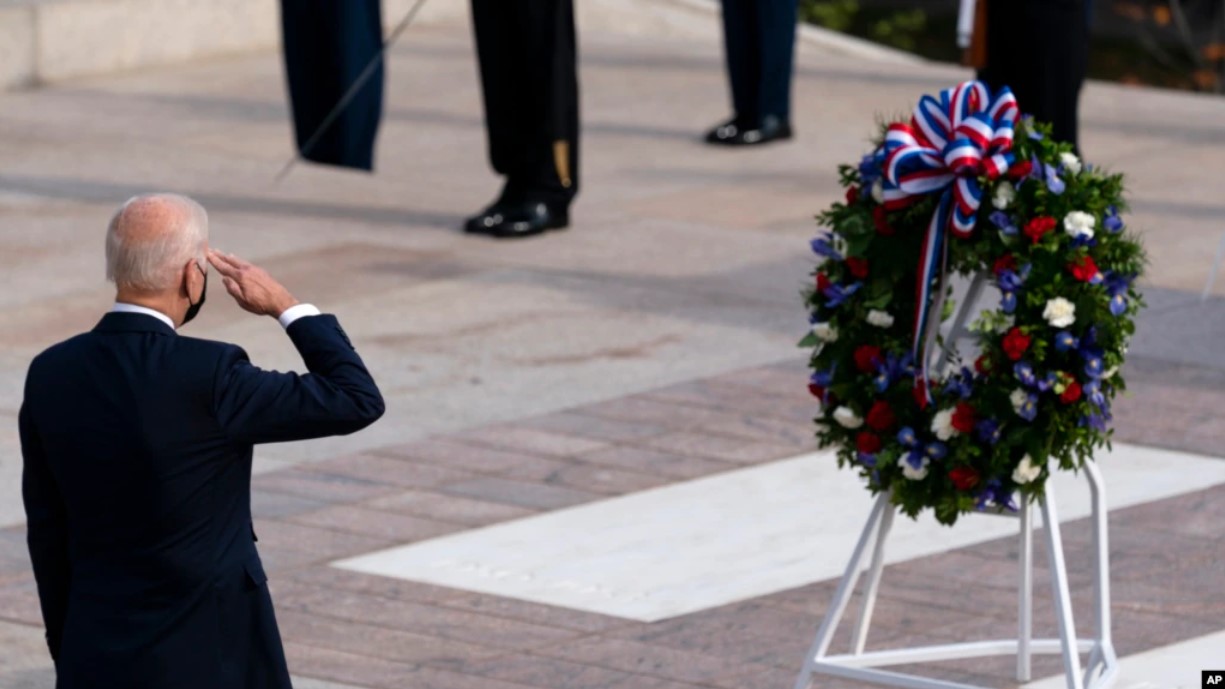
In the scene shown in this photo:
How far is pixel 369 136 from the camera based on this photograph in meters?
10.6

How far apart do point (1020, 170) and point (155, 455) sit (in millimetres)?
1785

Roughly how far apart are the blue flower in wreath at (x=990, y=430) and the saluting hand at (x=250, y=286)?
1439mm

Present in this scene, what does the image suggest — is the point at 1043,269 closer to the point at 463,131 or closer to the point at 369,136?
the point at 369,136

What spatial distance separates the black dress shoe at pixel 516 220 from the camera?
1024 centimetres

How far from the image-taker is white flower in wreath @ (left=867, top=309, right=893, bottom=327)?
4.87m

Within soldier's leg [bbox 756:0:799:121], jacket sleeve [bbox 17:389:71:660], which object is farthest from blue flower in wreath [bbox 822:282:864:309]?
soldier's leg [bbox 756:0:799:121]

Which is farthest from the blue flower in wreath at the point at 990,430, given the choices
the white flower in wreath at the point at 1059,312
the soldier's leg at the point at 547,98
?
the soldier's leg at the point at 547,98

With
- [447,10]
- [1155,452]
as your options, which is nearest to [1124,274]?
[1155,452]

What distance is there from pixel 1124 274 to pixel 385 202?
6636mm

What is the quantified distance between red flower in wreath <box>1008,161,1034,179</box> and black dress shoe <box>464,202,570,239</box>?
5.64m

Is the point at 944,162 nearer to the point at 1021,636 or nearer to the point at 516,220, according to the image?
the point at 1021,636

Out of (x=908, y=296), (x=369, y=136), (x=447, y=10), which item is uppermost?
(x=908, y=296)

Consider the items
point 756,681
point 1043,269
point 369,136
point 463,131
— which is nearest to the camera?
point 1043,269

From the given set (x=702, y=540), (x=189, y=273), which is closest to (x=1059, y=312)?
(x=189, y=273)
